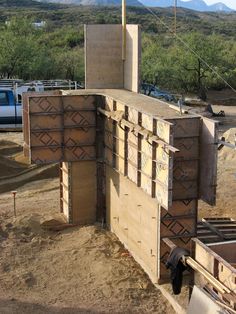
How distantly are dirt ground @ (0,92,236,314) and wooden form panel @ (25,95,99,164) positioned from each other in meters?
1.66

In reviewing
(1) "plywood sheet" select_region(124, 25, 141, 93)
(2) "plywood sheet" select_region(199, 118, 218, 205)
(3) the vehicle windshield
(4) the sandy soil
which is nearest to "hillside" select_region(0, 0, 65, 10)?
(3) the vehicle windshield

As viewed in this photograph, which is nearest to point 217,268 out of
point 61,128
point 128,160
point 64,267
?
point 128,160

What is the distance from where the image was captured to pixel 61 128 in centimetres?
1223

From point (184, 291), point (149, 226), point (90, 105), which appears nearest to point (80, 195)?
point (90, 105)

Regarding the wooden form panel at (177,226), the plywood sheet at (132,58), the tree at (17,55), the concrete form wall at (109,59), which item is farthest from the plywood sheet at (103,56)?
the tree at (17,55)

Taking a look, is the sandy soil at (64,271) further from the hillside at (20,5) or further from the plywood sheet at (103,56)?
the hillside at (20,5)

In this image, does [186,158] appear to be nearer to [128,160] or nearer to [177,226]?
[177,226]

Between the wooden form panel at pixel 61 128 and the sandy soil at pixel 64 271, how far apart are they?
1.66 m

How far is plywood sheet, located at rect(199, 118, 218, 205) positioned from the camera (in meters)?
9.43

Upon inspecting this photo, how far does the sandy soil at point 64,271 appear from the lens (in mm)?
9711

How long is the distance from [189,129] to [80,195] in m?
4.24

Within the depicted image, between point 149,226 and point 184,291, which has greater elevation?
point 149,226

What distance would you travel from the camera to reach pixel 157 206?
10.1 metres

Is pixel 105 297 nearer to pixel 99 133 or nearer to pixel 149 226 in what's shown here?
pixel 149 226
